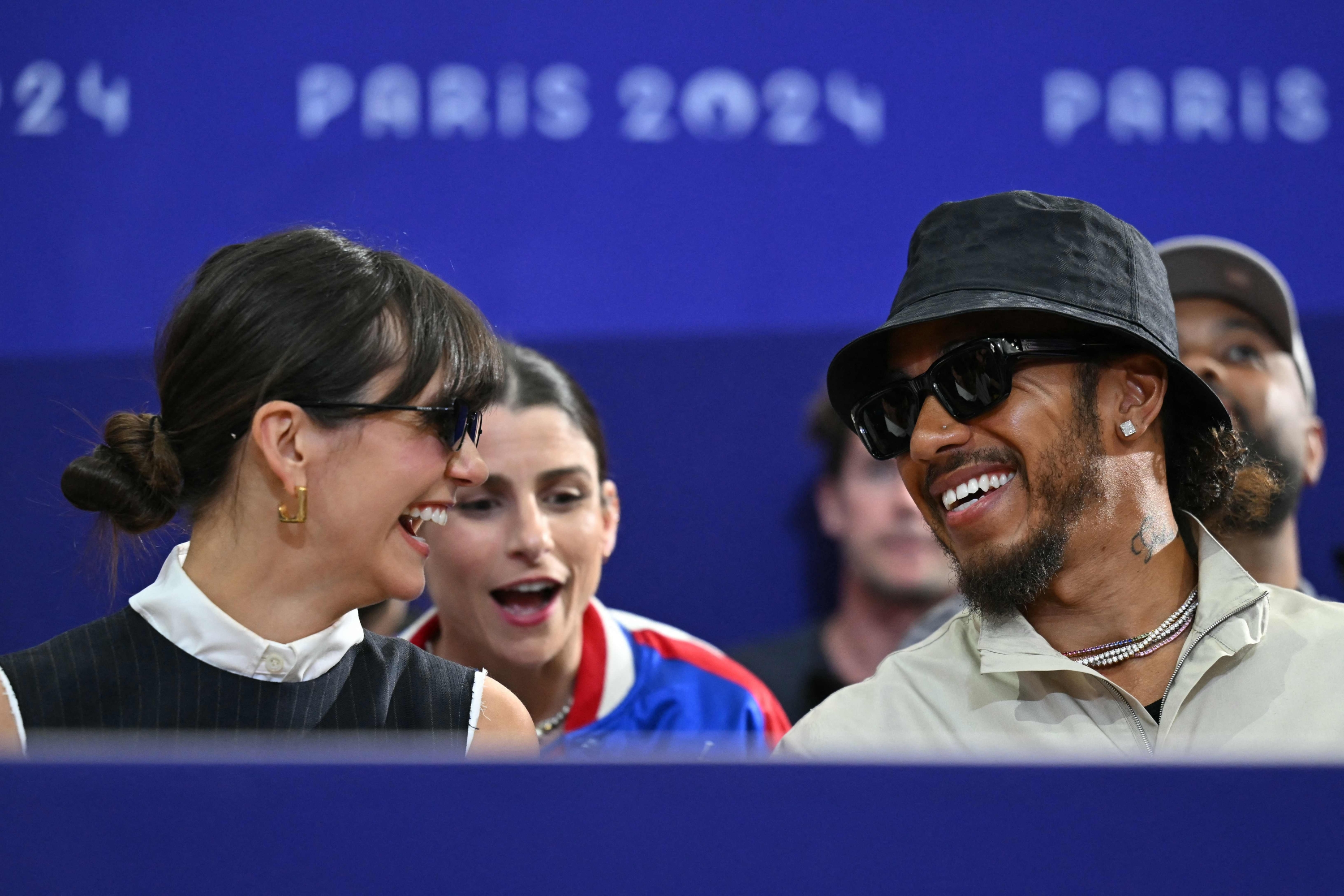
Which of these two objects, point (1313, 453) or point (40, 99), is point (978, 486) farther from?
point (40, 99)

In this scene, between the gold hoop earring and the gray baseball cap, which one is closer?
the gold hoop earring

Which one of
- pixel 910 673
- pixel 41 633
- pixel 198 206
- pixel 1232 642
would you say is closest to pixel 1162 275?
pixel 1232 642

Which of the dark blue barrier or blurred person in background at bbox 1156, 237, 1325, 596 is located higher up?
blurred person in background at bbox 1156, 237, 1325, 596

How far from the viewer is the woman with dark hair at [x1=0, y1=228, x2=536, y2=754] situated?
1.45m

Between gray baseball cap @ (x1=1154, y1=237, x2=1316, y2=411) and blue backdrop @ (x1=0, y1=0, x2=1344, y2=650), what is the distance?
152 mm

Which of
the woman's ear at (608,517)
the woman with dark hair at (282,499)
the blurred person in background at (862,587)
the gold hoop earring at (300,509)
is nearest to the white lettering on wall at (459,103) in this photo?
the woman's ear at (608,517)

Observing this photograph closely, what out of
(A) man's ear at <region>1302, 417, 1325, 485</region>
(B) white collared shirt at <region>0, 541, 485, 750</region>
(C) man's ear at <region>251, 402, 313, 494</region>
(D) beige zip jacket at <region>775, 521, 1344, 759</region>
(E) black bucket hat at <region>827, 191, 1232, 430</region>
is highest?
(E) black bucket hat at <region>827, 191, 1232, 430</region>

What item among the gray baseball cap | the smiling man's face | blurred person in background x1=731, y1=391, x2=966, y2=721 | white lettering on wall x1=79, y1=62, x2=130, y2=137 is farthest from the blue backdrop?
the smiling man's face

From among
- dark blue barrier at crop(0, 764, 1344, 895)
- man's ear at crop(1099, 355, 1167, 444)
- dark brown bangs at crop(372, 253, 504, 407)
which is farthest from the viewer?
man's ear at crop(1099, 355, 1167, 444)

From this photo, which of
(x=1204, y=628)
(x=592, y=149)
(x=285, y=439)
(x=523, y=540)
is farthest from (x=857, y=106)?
(x=285, y=439)

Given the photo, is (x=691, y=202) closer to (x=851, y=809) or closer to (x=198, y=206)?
(x=198, y=206)

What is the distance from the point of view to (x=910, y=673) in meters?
1.66

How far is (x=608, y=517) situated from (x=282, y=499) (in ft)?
3.41

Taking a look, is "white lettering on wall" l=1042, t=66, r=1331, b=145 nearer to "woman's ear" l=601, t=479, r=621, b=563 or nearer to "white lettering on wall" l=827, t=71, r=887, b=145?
"white lettering on wall" l=827, t=71, r=887, b=145
